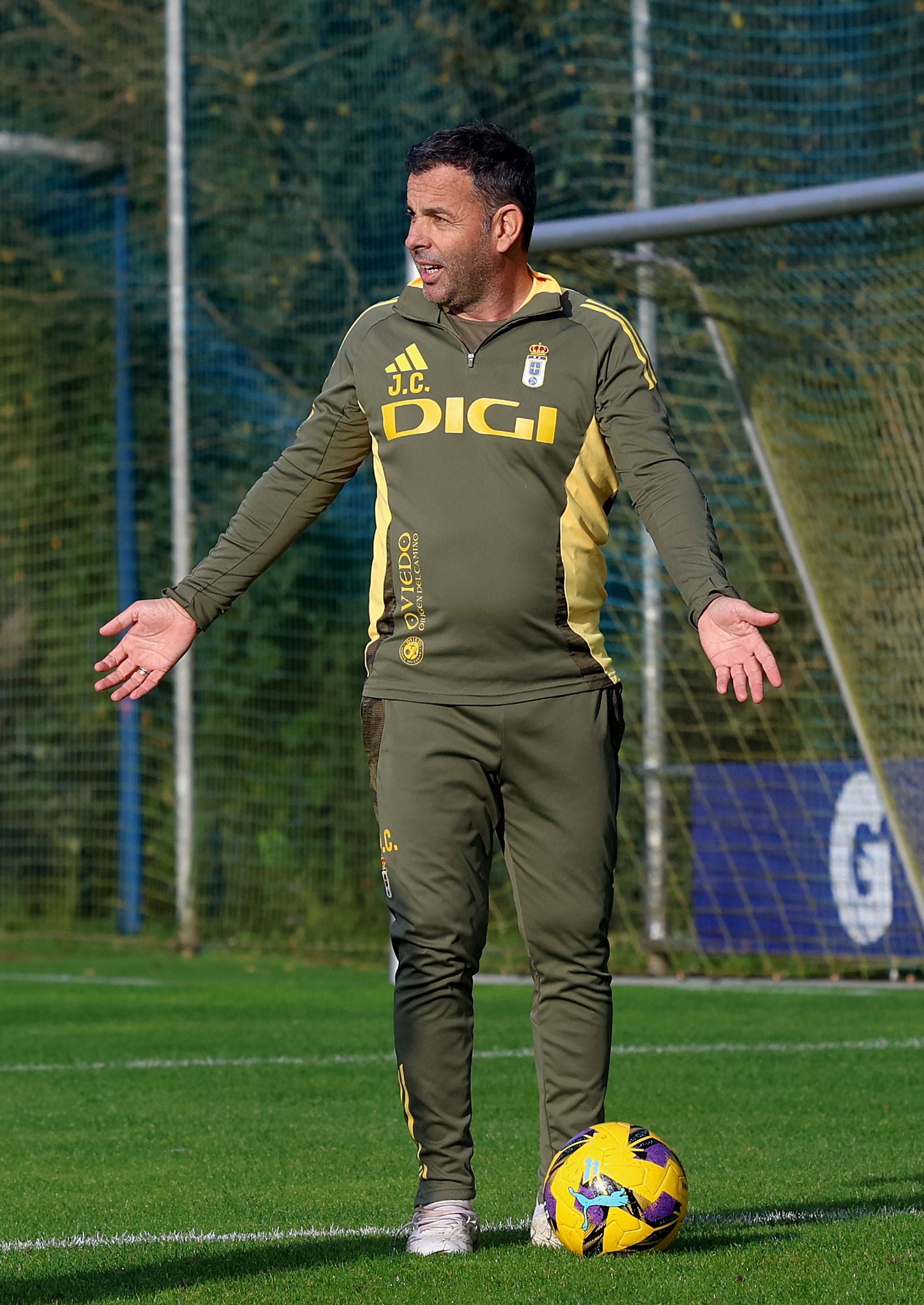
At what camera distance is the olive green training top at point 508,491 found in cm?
365

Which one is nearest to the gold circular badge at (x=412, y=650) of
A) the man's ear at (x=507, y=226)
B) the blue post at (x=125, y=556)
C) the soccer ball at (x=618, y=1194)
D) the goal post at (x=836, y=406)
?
the man's ear at (x=507, y=226)

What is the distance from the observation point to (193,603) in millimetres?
3814

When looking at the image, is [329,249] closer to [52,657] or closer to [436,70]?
[436,70]

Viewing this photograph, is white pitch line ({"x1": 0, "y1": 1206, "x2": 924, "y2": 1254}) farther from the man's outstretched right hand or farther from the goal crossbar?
the goal crossbar

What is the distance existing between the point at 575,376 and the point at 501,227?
0.31 metres

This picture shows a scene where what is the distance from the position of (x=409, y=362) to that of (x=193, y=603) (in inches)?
23.3

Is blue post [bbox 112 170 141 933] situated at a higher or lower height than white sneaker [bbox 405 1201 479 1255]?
higher

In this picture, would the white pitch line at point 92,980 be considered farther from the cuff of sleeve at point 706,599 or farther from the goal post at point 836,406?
the cuff of sleeve at point 706,599

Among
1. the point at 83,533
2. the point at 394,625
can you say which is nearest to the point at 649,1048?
the point at 394,625

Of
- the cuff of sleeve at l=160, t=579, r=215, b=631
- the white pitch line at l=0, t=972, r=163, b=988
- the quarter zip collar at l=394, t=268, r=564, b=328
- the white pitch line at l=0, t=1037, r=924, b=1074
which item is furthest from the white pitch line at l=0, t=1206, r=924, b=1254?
the white pitch line at l=0, t=972, r=163, b=988

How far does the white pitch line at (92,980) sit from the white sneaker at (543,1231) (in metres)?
5.99

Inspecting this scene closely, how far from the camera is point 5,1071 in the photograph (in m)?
6.46

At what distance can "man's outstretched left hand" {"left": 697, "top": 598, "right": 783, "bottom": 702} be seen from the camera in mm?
3295

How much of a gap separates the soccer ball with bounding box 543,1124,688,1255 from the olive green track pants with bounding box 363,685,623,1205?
0.70 feet
